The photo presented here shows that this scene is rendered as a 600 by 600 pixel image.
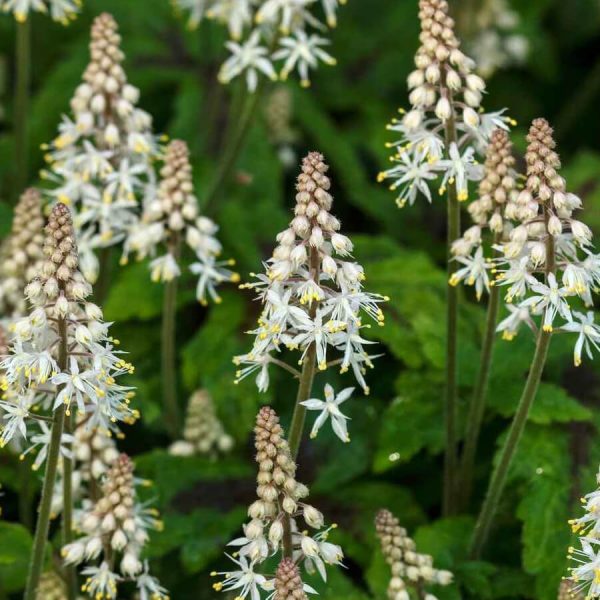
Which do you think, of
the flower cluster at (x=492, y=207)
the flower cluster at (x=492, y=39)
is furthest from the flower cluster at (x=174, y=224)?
the flower cluster at (x=492, y=39)

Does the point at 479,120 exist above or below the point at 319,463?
above

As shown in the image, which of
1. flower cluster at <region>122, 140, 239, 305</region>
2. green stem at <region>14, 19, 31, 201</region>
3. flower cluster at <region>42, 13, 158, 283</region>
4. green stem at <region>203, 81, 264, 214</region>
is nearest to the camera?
flower cluster at <region>122, 140, 239, 305</region>

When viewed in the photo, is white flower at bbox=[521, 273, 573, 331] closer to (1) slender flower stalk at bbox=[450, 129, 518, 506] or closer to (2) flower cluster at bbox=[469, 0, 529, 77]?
(1) slender flower stalk at bbox=[450, 129, 518, 506]

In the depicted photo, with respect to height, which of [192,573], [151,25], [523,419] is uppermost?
[151,25]

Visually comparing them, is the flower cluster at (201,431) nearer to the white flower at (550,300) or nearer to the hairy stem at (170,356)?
the hairy stem at (170,356)

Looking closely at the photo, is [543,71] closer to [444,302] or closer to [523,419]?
[444,302]

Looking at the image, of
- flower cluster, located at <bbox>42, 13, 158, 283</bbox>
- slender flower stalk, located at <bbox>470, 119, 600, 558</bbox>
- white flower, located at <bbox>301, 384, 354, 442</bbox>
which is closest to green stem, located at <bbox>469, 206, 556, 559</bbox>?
slender flower stalk, located at <bbox>470, 119, 600, 558</bbox>

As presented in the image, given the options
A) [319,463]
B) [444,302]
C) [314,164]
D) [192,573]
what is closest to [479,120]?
[314,164]
